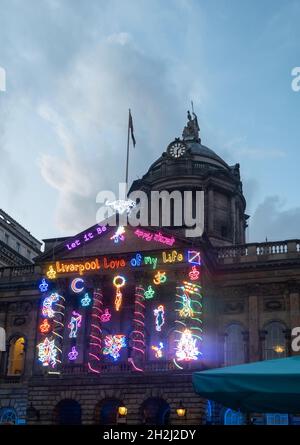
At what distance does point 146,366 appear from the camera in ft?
125

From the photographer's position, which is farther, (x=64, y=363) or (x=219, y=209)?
(x=219, y=209)

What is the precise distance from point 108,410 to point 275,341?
38.8 feet

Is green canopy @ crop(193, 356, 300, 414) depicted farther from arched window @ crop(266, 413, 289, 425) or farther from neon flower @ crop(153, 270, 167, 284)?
neon flower @ crop(153, 270, 167, 284)

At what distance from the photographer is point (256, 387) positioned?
334 inches

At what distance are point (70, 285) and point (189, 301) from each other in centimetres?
882

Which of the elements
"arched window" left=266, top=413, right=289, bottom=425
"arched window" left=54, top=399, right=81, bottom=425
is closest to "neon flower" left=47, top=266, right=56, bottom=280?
"arched window" left=54, top=399, right=81, bottom=425

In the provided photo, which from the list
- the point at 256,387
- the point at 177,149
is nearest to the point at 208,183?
the point at 177,149

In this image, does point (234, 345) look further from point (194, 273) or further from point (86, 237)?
point (86, 237)

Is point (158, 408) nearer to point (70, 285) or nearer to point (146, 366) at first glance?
point (146, 366)

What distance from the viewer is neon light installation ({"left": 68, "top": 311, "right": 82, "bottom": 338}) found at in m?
41.1

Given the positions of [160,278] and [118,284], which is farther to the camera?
[118,284]

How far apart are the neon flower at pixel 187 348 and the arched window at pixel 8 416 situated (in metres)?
13.9
